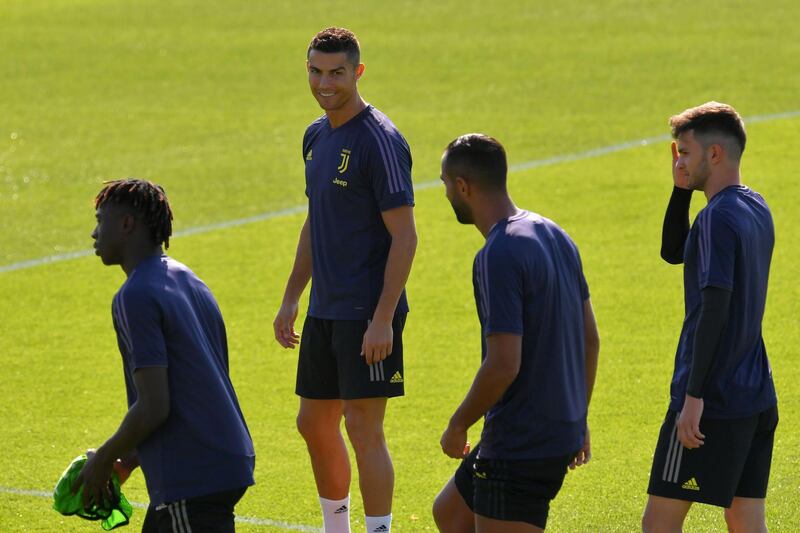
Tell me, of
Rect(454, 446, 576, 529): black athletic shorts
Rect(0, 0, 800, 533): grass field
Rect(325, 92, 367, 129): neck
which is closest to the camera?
Rect(454, 446, 576, 529): black athletic shorts

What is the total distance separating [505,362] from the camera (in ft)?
16.5

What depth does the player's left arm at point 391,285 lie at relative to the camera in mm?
6250

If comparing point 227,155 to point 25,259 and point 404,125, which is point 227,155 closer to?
point 404,125

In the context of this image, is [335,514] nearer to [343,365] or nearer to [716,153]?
[343,365]

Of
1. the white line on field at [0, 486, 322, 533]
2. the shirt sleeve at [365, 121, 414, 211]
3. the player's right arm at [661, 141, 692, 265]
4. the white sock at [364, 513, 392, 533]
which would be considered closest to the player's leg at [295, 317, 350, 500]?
the white sock at [364, 513, 392, 533]

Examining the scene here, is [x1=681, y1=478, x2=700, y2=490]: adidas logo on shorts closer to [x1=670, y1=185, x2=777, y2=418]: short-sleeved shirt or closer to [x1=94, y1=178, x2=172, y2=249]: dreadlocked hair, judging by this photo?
[x1=670, y1=185, x2=777, y2=418]: short-sleeved shirt

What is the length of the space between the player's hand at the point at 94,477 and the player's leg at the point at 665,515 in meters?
2.06

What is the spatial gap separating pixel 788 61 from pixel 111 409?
43.4ft

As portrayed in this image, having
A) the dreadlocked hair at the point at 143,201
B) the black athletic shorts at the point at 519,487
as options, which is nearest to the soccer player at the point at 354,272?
the black athletic shorts at the point at 519,487

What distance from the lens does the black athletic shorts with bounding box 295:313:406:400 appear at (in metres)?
6.37

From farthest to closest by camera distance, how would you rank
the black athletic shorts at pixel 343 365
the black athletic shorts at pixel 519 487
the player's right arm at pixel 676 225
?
1. the black athletic shorts at pixel 343 365
2. the player's right arm at pixel 676 225
3. the black athletic shorts at pixel 519 487

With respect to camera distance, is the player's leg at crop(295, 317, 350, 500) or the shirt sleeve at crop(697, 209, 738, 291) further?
the player's leg at crop(295, 317, 350, 500)

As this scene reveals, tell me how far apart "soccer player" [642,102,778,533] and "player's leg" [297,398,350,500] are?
1615mm

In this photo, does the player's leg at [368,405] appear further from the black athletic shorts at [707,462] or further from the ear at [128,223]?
the ear at [128,223]
